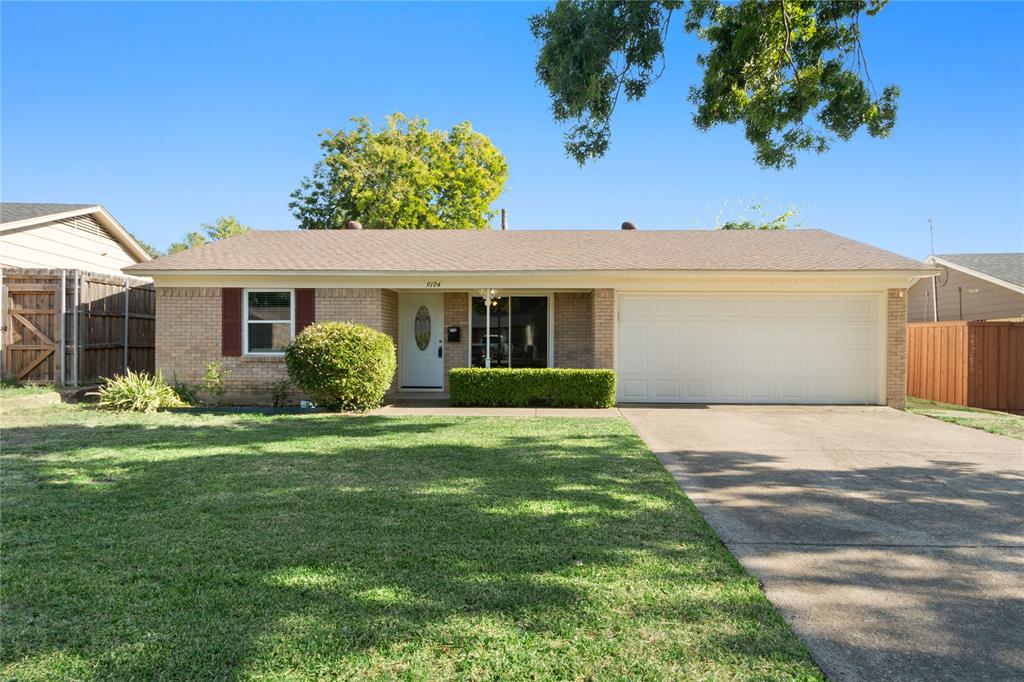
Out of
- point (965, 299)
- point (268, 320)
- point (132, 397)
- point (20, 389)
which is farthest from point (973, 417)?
point (20, 389)

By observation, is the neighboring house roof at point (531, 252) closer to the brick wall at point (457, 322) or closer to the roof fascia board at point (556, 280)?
the roof fascia board at point (556, 280)

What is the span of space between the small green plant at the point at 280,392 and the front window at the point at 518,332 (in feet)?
14.9

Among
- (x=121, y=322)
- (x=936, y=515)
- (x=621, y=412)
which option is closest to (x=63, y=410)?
(x=121, y=322)

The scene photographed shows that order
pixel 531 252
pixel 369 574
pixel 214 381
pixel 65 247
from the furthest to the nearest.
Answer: pixel 65 247
pixel 531 252
pixel 214 381
pixel 369 574

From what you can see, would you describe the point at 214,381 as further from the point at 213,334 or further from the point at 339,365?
the point at 339,365

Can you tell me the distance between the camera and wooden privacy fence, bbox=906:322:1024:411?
12.8m

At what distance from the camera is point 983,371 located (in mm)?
12984

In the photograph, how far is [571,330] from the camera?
14430mm

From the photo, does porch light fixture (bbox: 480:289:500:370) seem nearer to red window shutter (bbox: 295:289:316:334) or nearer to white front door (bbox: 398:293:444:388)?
white front door (bbox: 398:293:444:388)

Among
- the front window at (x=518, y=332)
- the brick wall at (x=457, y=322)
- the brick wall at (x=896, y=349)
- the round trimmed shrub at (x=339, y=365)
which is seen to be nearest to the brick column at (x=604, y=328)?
the front window at (x=518, y=332)

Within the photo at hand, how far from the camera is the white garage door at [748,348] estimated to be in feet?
42.4

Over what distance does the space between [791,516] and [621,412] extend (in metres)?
6.59

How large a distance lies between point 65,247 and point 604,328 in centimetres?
1562

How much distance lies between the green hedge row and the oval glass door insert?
2.78 meters
